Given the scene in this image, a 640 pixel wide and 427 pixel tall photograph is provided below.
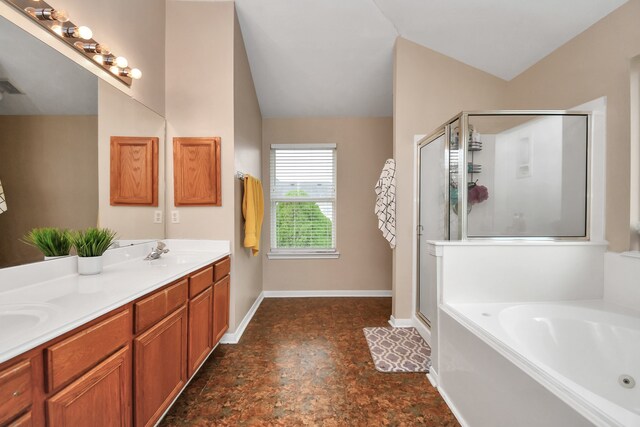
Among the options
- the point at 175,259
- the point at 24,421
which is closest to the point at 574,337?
the point at 24,421

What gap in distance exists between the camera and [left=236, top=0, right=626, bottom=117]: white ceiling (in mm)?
2113

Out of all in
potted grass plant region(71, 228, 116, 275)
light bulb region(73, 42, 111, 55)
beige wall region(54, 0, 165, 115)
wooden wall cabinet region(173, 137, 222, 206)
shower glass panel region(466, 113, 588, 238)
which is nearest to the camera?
potted grass plant region(71, 228, 116, 275)

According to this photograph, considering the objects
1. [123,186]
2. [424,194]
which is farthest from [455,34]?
[123,186]

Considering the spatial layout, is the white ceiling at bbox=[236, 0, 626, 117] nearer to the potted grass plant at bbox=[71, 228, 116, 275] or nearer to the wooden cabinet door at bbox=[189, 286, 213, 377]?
the potted grass plant at bbox=[71, 228, 116, 275]

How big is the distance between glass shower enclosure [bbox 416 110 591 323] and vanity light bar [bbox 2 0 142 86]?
7.80 ft

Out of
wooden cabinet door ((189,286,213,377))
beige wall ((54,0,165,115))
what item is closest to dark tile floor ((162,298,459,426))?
wooden cabinet door ((189,286,213,377))

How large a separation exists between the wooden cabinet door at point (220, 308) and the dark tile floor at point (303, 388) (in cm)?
22

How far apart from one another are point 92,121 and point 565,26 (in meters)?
3.28

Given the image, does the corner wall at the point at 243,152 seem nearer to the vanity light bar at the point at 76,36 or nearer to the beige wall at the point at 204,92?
the beige wall at the point at 204,92

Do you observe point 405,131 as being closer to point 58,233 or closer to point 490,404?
point 490,404

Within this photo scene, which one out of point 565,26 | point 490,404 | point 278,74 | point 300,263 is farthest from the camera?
point 300,263

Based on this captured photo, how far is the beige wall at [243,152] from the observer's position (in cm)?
254

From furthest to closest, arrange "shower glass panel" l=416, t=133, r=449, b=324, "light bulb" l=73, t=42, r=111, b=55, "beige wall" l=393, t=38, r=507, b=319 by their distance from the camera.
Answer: "beige wall" l=393, t=38, r=507, b=319 < "shower glass panel" l=416, t=133, r=449, b=324 < "light bulb" l=73, t=42, r=111, b=55

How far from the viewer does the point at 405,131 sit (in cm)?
280
